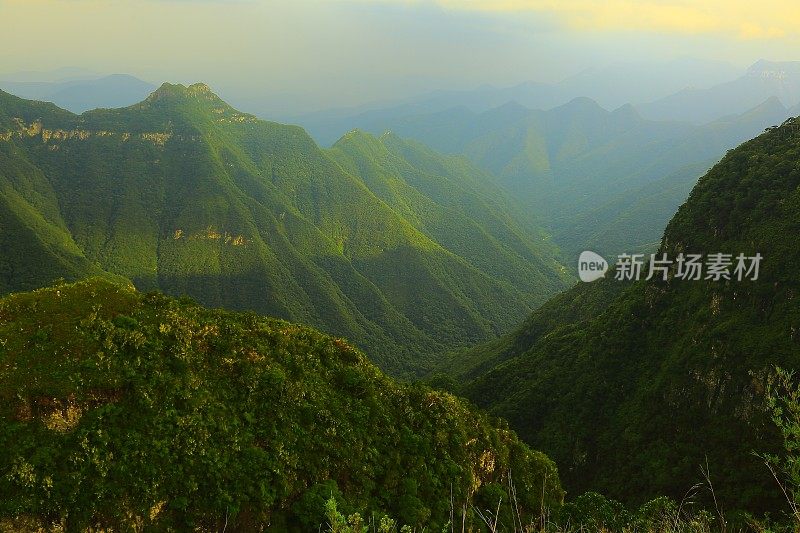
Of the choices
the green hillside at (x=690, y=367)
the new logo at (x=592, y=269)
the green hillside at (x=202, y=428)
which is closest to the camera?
the green hillside at (x=202, y=428)

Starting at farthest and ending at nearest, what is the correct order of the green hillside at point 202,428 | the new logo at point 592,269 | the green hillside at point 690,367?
the new logo at point 592,269
the green hillside at point 690,367
the green hillside at point 202,428

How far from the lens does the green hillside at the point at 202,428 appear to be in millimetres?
26031

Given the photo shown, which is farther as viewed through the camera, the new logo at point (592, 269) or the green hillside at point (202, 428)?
the new logo at point (592, 269)

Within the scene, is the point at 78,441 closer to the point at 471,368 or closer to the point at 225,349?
the point at 225,349

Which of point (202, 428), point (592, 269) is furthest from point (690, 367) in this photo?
point (592, 269)

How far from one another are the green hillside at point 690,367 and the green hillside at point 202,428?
2444 centimetres

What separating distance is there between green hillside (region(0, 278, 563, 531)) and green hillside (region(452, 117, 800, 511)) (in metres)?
24.4

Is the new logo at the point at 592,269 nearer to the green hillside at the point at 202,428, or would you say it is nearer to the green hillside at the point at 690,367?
the green hillside at the point at 690,367

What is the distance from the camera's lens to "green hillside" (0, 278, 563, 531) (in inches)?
1025

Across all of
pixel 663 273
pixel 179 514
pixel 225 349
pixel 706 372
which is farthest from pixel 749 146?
pixel 179 514

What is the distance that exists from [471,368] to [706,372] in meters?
77.4

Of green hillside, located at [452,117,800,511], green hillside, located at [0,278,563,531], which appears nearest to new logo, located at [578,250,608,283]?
green hillside, located at [452,117,800,511]

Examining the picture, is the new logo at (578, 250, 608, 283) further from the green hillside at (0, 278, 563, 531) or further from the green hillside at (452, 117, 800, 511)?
the green hillside at (0, 278, 563, 531)

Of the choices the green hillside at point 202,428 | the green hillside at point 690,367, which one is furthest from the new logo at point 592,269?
the green hillside at point 202,428
